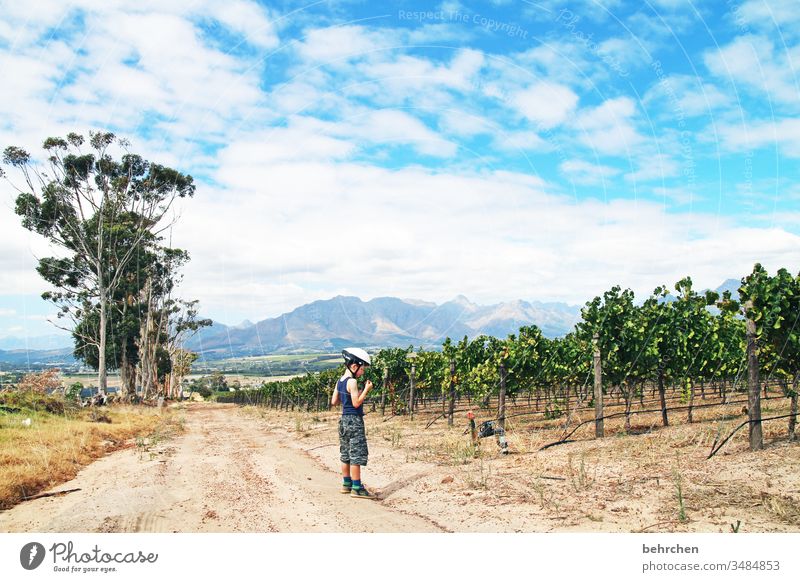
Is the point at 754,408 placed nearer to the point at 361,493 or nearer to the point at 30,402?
the point at 361,493

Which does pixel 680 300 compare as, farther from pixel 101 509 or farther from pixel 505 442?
pixel 101 509

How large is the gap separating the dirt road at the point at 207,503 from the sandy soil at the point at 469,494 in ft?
0.08

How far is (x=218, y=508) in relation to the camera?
7.36m

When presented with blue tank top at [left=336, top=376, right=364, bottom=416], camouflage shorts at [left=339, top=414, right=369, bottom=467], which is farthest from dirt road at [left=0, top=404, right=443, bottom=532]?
blue tank top at [left=336, top=376, right=364, bottom=416]

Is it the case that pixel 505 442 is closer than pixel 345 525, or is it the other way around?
pixel 345 525

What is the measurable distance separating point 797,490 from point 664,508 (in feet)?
5.67

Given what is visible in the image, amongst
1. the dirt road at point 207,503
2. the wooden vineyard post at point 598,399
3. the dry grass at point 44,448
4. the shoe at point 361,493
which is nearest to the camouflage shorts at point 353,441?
the shoe at point 361,493

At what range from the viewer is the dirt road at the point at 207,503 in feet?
21.2

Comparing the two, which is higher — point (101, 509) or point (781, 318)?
point (781, 318)

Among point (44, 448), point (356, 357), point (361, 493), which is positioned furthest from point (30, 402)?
point (356, 357)

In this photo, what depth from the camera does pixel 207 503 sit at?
765 centimetres
